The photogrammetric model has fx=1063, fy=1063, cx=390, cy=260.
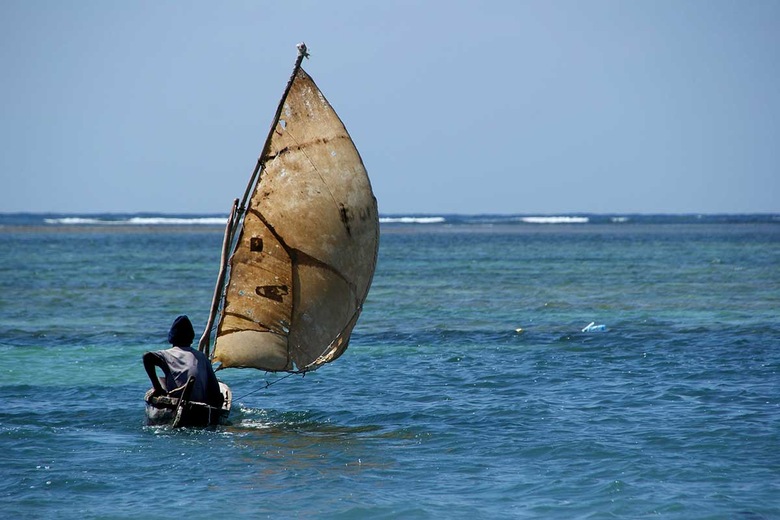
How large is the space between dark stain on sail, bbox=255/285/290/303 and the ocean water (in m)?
1.71

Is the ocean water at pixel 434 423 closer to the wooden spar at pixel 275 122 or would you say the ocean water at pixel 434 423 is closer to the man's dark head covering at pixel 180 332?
the man's dark head covering at pixel 180 332

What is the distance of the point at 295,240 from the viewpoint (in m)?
14.2

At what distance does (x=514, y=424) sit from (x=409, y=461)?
2.26 meters

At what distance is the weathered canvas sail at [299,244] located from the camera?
46.4 ft

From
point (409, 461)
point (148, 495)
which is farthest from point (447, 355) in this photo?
point (148, 495)

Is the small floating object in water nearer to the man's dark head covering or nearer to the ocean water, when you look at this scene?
the ocean water

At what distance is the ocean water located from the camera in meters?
10.5

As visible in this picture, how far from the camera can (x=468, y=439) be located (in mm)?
12922

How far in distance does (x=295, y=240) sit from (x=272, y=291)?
0.79m

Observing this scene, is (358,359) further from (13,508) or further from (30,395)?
(13,508)

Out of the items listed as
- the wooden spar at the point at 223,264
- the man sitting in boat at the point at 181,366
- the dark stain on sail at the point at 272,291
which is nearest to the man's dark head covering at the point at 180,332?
the man sitting in boat at the point at 181,366

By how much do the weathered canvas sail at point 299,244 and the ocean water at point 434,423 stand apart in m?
1.14

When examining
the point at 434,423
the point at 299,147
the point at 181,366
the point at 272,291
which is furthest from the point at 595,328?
the point at 181,366

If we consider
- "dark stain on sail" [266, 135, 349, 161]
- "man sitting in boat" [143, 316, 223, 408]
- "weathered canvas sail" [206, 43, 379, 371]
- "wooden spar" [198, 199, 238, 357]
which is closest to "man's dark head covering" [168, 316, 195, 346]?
"man sitting in boat" [143, 316, 223, 408]
